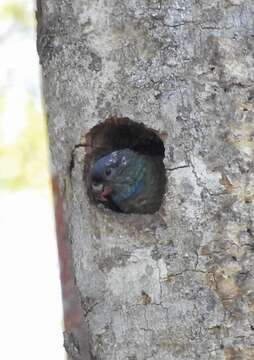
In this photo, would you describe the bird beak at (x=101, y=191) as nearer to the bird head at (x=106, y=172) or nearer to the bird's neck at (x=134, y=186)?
the bird head at (x=106, y=172)

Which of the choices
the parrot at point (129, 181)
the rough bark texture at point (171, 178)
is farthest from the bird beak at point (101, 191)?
the rough bark texture at point (171, 178)

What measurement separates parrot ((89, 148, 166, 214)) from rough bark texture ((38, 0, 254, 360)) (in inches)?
8.4

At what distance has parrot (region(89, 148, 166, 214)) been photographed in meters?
3.58

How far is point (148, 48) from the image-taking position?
325 cm

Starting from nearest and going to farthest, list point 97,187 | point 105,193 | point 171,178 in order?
point 171,178 < point 97,187 < point 105,193

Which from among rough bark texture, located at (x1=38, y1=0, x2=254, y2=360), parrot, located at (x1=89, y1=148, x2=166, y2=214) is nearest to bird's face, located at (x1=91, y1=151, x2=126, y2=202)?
parrot, located at (x1=89, y1=148, x2=166, y2=214)

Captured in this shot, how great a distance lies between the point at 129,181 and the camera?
3.90m

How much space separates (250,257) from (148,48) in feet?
2.62

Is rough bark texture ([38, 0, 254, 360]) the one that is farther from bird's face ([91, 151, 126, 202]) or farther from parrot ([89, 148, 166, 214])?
parrot ([89, 148, 166, 214])

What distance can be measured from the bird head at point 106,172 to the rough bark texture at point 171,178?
11cm

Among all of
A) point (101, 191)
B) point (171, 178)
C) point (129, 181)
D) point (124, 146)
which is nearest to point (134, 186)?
point (129, 181)

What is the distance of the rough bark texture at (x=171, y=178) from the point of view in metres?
2.99

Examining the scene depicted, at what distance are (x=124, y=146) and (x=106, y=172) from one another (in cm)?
24

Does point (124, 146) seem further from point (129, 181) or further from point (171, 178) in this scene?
point (171, 178)
